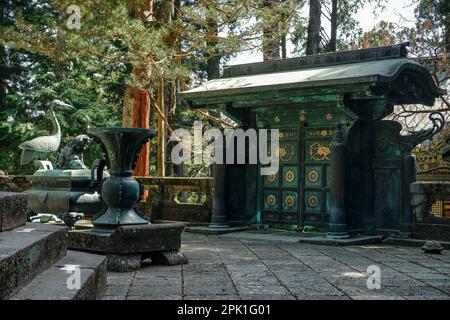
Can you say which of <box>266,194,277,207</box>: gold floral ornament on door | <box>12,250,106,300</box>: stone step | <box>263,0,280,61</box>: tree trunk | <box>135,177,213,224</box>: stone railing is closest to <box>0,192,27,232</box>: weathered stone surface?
<box>12,250,106,300</box>: stone step

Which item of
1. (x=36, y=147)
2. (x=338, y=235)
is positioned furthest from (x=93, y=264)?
(x=36, y=147)

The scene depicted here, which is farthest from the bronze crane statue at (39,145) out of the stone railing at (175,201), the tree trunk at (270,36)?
the tree trunk at (270,36)

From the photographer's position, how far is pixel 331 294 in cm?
535

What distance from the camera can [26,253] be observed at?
4.03 meters

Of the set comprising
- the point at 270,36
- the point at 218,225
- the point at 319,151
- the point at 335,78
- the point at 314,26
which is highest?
the point at 314,26

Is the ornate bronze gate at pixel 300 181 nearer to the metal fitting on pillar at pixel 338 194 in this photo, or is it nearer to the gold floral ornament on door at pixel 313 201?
the gold floral ornament on door at pixel 313 201

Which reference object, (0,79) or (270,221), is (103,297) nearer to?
(270,221)

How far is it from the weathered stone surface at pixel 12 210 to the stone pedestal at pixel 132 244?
4.79 feet

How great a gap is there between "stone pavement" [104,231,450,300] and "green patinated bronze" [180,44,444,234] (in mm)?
1442

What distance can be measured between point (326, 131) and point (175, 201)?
13.1 feet

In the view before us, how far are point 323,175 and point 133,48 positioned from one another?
17.9ft

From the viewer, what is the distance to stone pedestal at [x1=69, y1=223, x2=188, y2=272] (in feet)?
21.6

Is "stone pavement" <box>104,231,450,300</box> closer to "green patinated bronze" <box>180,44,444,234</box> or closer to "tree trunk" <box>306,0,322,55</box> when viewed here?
"green patinated bronze" <box>180,44,444,234</box>

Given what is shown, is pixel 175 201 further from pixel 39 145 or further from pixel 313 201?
pixel 313 201
